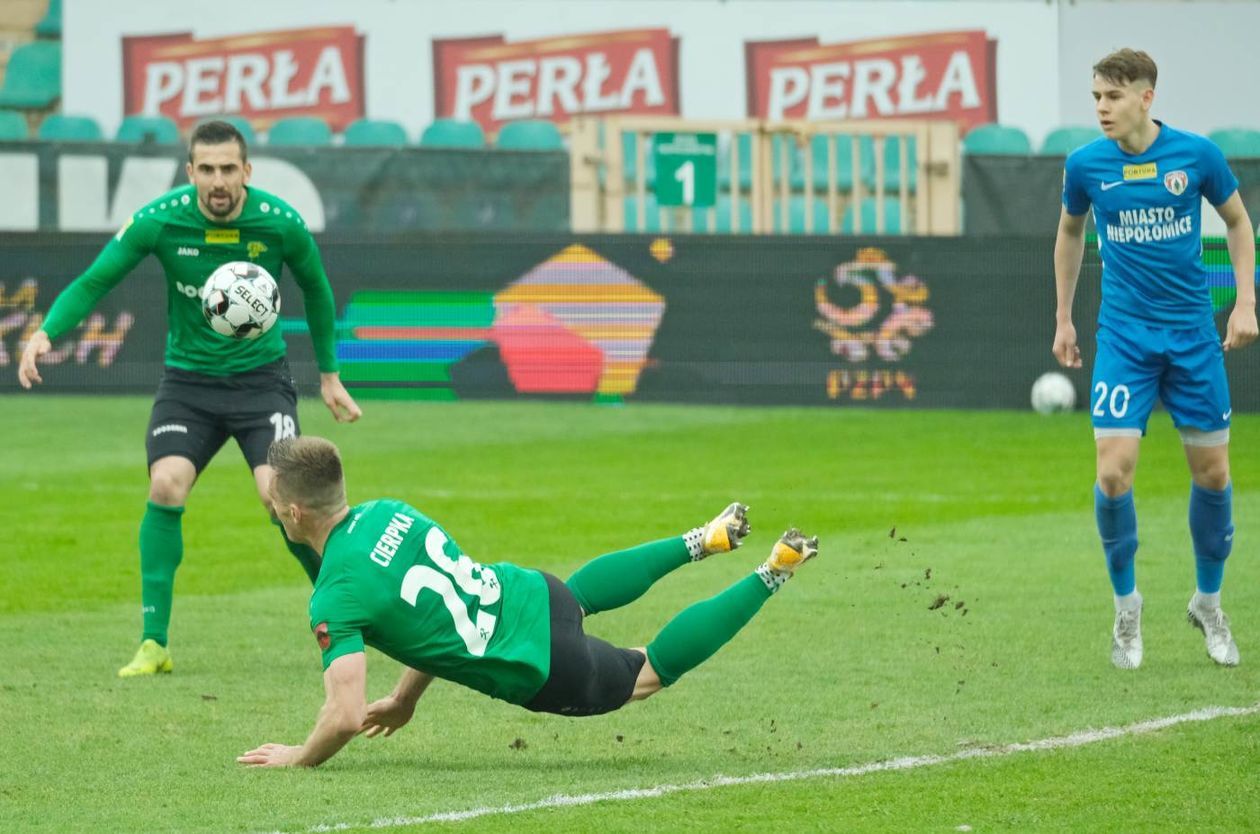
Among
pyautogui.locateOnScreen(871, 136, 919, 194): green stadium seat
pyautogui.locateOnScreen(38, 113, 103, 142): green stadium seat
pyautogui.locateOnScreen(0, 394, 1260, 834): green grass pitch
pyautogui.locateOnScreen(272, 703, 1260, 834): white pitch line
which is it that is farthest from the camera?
pyautogui.locateOnScreen(38, 113, 103, 142): green stadium seat

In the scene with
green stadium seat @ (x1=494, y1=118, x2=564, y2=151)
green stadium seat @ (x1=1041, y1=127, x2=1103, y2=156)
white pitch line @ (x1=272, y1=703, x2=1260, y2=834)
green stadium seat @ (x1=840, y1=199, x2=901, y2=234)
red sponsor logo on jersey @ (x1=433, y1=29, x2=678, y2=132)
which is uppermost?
red sponsor logo on jersey @ (x1=433, y1=29, x2=678, y2=132)

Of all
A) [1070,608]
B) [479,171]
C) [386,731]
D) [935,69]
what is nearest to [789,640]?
[1070,608]

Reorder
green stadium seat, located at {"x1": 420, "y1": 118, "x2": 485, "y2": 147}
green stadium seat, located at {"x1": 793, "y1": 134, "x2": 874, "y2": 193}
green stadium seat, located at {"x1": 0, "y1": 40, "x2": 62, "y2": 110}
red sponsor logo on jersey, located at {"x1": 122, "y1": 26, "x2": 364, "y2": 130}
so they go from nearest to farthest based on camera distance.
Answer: green stadium seat, located at {"x1": 793, "y1": 134, "x2": 874, "y2": 193} → green stadium seat, located at {"x1": 420, "y1": 118, "x2": 485, "y2": 147} → red sponsor logo on jersey, located at {"x1": 122, "y1": 26, "x2": 364, "y2": 130} → green stadium seat, located at {"x1": 0, "y1": 40, "x2": 62, "y2": 110}

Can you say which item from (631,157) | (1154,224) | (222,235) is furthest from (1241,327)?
(631,157)

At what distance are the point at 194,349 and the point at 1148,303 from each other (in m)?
3.56

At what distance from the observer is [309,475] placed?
18.5 feet

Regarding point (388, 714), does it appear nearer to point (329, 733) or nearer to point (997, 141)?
point (329, 733)

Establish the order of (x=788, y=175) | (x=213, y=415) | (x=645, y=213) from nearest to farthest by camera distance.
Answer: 1. (x=213, y=415)
2. (x=645, y=213)
3. (x=788, y=175)

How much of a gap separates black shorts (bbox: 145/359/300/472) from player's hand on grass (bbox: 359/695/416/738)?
2.03m

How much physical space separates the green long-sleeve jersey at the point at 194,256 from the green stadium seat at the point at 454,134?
17350mm

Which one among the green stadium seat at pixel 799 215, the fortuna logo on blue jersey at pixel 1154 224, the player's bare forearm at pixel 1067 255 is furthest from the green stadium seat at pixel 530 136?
the fortuna logo on blue jersey at pixel 1154 224

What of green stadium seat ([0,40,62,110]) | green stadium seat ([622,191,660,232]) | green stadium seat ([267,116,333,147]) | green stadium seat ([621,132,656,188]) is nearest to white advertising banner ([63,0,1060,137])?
green stadium seat ([0,40,62,110])

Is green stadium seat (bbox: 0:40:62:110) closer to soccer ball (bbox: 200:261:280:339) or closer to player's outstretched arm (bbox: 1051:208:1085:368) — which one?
soccer ball (bbox: 200:261:280:339)

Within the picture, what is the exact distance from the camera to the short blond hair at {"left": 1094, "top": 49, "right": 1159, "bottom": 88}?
7270 mm
